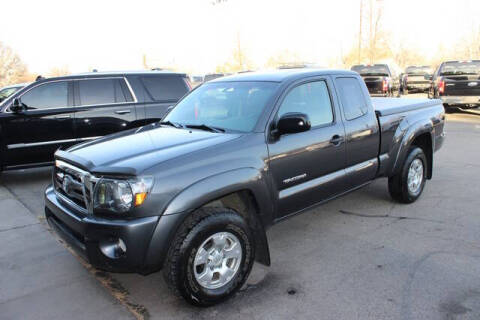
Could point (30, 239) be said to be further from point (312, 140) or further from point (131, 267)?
point (312, 140)

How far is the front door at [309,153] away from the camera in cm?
358

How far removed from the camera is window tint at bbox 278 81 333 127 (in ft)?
12.6

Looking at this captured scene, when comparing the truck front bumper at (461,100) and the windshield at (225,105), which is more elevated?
the windshield at (225,105)

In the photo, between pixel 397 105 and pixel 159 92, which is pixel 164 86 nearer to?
pixel 159 92

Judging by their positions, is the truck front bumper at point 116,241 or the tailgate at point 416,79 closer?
the truck front bumper at point 116,241

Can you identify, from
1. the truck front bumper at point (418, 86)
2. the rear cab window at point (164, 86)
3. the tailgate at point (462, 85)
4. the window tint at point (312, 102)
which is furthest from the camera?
the truck front bumper at point (418, 86)

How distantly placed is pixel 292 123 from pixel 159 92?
4825 millimetres

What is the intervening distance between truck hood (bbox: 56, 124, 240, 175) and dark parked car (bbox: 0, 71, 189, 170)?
3560 millimetres

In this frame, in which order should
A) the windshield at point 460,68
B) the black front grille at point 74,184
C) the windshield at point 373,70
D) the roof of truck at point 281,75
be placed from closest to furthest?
the black front grille at point 74,184 → the roof of truck at point 281,75 → the windshield at point 460,68 → the windshield at point 373,70

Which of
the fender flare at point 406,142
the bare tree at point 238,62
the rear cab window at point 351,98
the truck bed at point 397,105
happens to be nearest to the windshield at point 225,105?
the rear cab window at point 351,98

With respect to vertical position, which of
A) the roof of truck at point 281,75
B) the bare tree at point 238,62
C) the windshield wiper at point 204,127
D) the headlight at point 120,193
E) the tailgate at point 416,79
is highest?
the bare tree at point 238,62

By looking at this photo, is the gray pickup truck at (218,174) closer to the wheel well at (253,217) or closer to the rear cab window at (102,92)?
the wheel well at (253,217)

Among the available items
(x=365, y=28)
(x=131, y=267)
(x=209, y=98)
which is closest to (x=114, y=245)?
(x=131, y=267)

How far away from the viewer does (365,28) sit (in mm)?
35750
